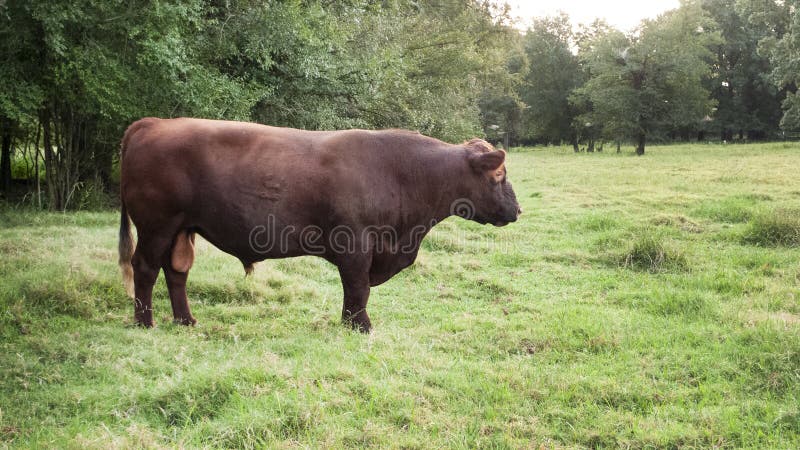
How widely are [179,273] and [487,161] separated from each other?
10.1ft

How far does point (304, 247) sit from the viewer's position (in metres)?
5.98

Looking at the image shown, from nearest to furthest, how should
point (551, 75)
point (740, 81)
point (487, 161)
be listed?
point (487, 161), point (740, 81), point (551, 75)

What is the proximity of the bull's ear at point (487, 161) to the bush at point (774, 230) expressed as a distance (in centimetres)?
577

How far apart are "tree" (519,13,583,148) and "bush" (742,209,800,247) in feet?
138

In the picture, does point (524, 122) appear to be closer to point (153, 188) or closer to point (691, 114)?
point (691, 114)

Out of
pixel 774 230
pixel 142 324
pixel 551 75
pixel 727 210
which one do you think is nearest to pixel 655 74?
pixel 551 75

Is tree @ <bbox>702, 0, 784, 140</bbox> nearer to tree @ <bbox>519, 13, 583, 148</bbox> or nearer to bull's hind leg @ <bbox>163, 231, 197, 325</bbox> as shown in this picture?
tree @ <bbox>519, 13, 583, 148</bbox>

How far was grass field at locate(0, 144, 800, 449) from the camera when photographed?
13.0 feet

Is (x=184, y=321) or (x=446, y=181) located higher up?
(x=446, y=181)

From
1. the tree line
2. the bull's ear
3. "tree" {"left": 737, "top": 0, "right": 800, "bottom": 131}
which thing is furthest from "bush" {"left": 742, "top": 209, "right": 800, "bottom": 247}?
"tree" {"left": 737, "top": 0, "right": 800, "bottom": 131}

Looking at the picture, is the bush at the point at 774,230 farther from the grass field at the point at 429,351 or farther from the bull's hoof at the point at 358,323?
the bull's hoof at the point at 358,323

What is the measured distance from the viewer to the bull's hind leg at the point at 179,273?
6.03 metres

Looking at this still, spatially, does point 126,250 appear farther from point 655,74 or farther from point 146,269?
point 655,74

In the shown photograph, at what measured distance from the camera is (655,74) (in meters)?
37.0
